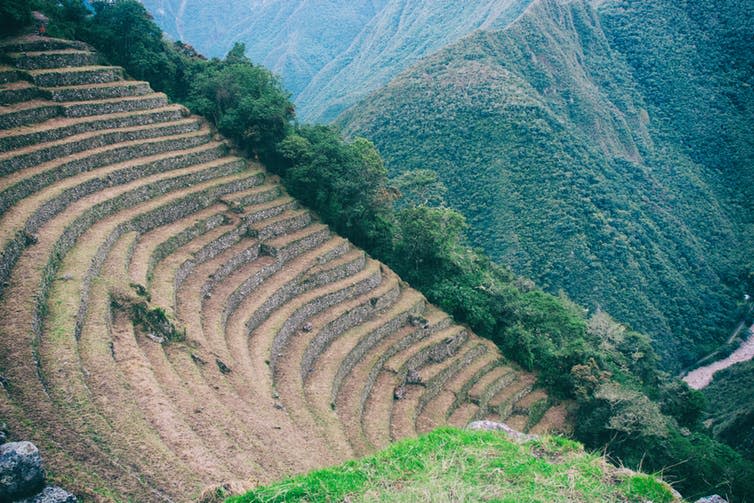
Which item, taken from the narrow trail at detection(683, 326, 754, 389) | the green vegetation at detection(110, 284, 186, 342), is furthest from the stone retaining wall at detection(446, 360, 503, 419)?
the narrow trail at detection(683, 326, 754, 389)

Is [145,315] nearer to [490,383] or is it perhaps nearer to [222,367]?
[222,367]

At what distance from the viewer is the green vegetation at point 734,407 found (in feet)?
99.3

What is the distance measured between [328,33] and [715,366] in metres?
137

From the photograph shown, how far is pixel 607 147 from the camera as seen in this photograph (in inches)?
2638

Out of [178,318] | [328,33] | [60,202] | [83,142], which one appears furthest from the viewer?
[328,33]

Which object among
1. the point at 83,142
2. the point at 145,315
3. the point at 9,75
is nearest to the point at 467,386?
the point at 145,315

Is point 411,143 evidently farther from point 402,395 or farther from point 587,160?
point 402,395

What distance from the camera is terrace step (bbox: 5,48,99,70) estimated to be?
63.9 ft

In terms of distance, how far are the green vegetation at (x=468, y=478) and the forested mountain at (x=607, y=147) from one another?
127ft

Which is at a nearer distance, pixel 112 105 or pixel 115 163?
pixel 115 163

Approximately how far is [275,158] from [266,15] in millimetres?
160449

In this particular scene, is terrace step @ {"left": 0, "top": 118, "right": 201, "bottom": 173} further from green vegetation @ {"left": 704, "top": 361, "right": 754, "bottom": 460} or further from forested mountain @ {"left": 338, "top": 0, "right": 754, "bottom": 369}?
green vegetation @ {"left": 704, "top": 361, "right": 754, "bottom": 460}

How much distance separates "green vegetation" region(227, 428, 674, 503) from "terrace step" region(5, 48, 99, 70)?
20420 mm

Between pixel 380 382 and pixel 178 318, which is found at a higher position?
→ pixel 178 318
